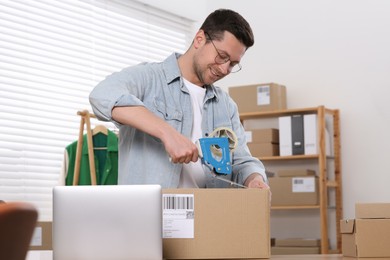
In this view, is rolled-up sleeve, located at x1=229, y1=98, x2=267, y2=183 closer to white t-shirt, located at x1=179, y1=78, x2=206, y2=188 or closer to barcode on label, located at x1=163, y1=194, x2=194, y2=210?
white t-shirt, located at x1=179, y1=78, x2=206, y2=188

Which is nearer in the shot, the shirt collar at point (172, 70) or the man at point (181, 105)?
the man at point (181, 105)

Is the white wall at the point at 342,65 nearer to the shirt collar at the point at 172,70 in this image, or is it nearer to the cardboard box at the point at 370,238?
the shirt collar at the point at 172,70

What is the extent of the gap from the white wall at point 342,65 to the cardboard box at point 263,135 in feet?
1.16

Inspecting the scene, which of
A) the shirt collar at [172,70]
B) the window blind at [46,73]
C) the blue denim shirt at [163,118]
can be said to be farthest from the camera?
the window blind at [46,73]

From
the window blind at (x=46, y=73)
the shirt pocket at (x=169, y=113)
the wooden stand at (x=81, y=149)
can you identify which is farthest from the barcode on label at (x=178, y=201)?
the wooden stand at (x=81, y=149)

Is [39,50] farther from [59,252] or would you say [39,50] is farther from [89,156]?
[59,252]

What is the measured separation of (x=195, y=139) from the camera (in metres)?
2.28

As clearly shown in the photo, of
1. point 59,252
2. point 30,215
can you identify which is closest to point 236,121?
point 59,252

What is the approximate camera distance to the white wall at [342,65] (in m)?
5.22

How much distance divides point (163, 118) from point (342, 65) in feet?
11.2

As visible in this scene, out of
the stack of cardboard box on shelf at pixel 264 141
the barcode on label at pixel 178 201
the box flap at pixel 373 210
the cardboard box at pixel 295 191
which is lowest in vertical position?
the cardboard box at pixel 295 191

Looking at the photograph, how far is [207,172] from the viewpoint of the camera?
2.15 meters

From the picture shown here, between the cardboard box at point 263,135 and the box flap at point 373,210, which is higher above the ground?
the cardboard box at point 263,135

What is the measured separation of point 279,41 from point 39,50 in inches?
77.7
